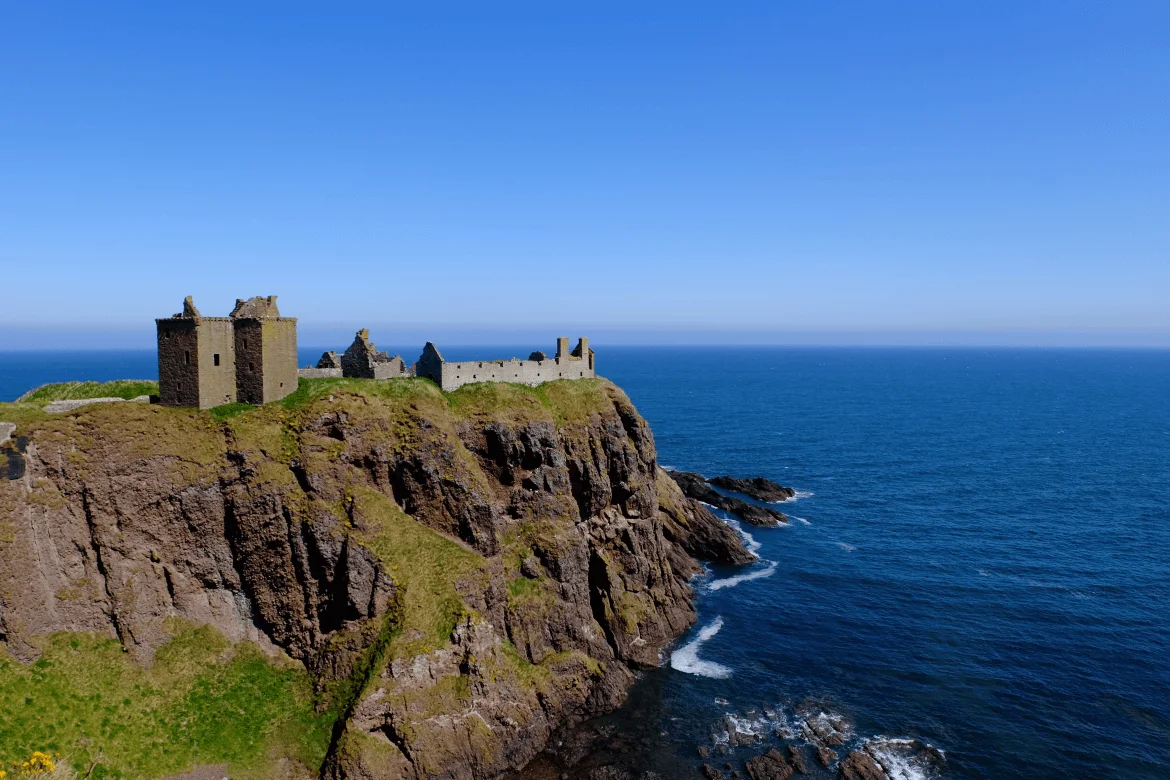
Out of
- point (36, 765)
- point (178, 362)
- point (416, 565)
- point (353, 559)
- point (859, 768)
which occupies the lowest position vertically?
point (859, 768)

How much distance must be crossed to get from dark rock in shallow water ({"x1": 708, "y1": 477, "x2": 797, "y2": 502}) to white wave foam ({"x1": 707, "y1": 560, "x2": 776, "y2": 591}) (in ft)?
90.1

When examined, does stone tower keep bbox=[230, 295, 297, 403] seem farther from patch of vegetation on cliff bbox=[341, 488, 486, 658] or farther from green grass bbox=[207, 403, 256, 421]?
patch of vegetation on cliff bbox=[341, 488, 486, 658]

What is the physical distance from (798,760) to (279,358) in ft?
155

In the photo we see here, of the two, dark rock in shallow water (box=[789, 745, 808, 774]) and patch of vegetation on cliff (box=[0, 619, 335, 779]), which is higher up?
patch of vegetation on cliff (box=[0, 619, 335, 779])

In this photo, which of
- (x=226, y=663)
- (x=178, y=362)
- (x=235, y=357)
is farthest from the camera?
(x=235, y=357)

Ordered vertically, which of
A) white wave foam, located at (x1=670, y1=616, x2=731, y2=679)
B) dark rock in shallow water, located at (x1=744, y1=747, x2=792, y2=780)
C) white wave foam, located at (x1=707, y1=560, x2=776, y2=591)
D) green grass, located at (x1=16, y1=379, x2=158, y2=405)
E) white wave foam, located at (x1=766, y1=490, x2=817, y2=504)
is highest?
green grass, located at (x1=16, y1=379, x2=158, y2=405)

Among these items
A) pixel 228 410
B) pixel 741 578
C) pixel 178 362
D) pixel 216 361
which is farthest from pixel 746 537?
pixel 178 362

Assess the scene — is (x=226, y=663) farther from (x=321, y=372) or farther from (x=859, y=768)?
(x=859, y=768)

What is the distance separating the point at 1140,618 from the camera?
66.1 m

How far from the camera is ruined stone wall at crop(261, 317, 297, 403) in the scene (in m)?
53.2

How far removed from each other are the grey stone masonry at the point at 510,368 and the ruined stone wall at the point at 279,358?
408 inches

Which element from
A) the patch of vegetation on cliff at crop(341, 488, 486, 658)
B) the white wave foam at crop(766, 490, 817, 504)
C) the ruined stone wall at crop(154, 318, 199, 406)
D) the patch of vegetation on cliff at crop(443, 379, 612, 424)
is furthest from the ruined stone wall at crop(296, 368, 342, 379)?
the white wave foam at crop(766, 490, 817, 504)

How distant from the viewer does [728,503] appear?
102188mm

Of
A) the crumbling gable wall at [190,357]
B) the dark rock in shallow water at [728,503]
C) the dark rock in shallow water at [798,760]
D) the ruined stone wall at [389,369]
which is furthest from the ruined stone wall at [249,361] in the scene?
the dark rock in shallow water at [728,503]
